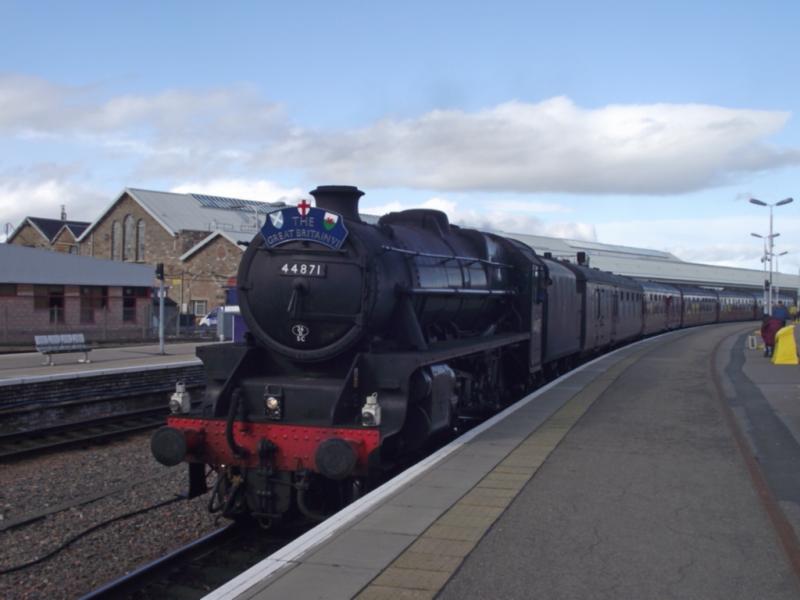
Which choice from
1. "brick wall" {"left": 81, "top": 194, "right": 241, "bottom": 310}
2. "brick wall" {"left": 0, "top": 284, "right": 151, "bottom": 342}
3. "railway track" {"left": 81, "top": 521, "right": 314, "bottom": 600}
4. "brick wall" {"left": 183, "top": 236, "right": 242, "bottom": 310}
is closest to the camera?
"railway track" {"left": 81, "top": 521, "right": 314, "bottom": 600}

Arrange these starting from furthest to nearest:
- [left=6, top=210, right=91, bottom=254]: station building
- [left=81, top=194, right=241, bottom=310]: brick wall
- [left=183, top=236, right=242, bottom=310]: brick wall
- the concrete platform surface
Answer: [left=6, top=210, right=91, bottom=254]: station building, [left=81, top=194, right=241, bottom=310]: brick wall, [left=183, top=236, right=242, bottom=310]: brick wall, the concrete platform surface

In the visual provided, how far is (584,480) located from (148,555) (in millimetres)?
4335

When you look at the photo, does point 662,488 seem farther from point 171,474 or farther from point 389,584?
point 171,474

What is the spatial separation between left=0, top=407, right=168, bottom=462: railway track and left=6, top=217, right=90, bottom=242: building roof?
186 feet

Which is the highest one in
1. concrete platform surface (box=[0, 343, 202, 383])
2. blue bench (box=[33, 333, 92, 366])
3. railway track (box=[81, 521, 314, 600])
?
blue bench (box=[33, 333, 92, 366])

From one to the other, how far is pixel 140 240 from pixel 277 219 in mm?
52141

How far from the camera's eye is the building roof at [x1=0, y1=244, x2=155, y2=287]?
3428 centimetres

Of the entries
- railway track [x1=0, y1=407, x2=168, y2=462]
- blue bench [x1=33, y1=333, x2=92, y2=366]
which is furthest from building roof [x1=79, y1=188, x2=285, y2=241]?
railway track [x1=0, y1=407, x2=168, y2=462]

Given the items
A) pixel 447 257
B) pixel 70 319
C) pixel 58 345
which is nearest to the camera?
pixel 447 257

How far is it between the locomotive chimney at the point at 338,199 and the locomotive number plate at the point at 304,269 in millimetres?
980

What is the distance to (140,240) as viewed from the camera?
5706 centimetres

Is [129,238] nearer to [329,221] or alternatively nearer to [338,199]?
[338,199]

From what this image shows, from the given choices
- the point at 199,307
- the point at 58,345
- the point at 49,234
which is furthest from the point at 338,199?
the point at 49,234

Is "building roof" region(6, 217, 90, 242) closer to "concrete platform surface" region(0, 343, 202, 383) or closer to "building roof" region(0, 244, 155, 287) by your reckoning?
"building roof" region(0, 244, 155, 287)
